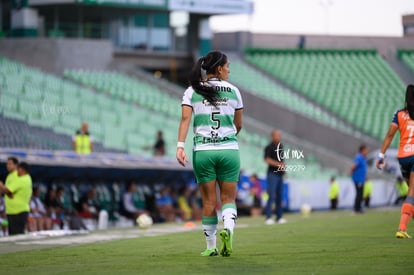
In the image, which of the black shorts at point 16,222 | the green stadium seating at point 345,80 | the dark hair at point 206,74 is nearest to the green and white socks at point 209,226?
the dark hair at point 206,74

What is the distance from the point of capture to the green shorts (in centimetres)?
1257

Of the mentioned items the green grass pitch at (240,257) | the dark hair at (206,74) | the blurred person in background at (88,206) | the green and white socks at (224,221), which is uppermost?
the dark hair at (206,74)

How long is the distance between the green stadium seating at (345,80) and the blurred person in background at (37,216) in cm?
2535

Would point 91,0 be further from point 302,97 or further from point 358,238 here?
point 358,238

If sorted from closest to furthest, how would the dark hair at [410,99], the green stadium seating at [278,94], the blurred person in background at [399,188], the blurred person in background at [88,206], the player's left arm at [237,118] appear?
the player's left arm at [237,118]
the dark hair at [410,99]
the blurred person in background at [88,206]
the blurred person in background at [399,188]
the green stadium seating at [278,94]

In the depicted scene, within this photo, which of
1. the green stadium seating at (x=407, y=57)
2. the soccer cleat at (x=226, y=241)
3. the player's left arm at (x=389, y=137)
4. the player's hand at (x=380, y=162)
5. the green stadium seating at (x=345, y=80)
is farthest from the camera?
the green stadium seating at (x=407, y=57)

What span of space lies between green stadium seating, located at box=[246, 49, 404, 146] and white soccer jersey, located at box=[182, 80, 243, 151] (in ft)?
120

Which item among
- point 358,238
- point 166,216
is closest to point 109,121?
point 166,216

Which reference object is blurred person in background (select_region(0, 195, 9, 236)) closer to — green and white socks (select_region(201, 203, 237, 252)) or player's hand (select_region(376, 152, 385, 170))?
player's hand (select_region(376, 152, 385, 170))

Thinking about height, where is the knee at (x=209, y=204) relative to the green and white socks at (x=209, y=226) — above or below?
above

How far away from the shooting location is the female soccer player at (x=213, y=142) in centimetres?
1259

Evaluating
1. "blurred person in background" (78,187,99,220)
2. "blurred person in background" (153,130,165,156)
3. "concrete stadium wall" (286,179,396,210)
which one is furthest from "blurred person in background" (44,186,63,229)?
"concrete stadium wall" (286,179,396,210)

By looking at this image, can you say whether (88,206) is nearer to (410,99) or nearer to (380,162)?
(380,162)

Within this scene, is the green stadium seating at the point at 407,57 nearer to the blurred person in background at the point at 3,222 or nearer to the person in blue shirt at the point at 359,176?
the person in blue shirt at the point at 359,176
